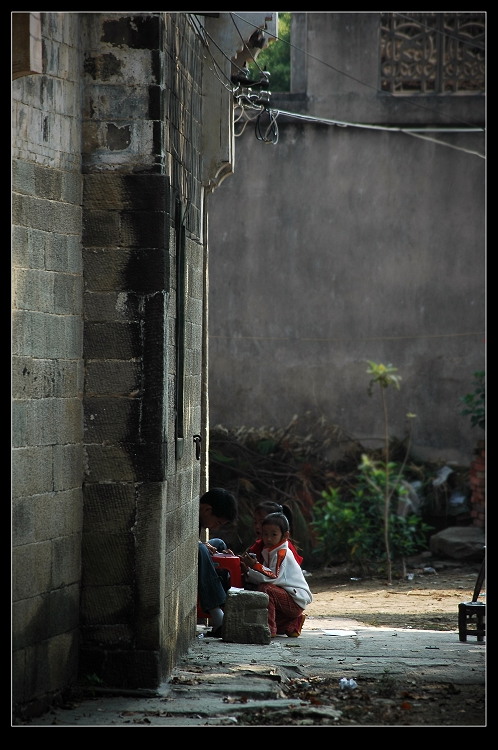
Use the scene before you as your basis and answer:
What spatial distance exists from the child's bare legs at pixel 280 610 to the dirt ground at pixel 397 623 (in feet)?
5.31

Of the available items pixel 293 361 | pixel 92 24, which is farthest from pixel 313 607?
pixel 92 24

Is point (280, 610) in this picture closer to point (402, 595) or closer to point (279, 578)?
point (279, 578)

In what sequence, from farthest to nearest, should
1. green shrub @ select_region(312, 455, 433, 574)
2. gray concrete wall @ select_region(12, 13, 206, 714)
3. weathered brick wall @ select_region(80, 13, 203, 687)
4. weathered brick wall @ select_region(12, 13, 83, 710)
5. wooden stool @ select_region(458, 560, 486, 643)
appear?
green shrub @ select_region(312, 455, 433, 574) → wooden stool @ select_region(458, 560, 486, 643) → weathered brick wall @ select_region(80, 13, 203, 687) → gray concrete wall @ select_region(12, 13, 206, 714) → weathered brick wall @ select_region(12, 13, 83, 710)

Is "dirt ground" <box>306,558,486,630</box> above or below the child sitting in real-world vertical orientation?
below

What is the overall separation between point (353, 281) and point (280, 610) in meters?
7.43

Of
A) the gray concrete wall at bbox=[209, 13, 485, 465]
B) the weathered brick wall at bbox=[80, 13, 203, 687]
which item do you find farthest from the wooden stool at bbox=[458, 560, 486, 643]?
the gray concrete wall at bbox=[209, 13, 485, 465]

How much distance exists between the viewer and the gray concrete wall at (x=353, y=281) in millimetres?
14539

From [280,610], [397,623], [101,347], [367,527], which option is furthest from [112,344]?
[367,527]

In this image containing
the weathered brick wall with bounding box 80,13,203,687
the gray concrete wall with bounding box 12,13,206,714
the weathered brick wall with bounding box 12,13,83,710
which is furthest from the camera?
the weathered brick wall with bounding box 80,13,203,687

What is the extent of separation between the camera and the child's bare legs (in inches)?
307

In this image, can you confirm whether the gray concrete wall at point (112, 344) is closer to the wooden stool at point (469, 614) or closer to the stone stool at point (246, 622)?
the stone stool at point (246, 622)

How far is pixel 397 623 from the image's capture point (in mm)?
9680

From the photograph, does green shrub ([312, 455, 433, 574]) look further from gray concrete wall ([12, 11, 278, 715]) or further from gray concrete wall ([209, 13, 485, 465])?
gray concrete wall ([12, 11, 278, 715])

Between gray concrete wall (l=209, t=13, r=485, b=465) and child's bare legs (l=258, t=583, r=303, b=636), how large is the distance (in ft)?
21.8
